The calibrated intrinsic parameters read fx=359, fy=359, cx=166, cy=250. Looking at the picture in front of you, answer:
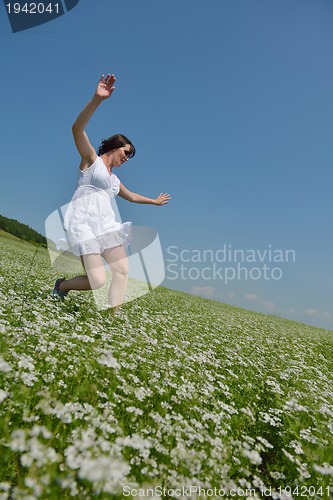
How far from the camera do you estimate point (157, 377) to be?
4.74 metres

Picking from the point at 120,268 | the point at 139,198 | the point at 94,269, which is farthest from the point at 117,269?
the point at 139,198

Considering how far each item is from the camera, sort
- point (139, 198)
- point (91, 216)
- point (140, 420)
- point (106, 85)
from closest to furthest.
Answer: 1. point (140, 420)
2. point (106, 85)
3. point (91, 216)
4. point (139, 198)

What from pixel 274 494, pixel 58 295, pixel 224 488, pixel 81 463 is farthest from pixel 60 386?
pixel 58 295

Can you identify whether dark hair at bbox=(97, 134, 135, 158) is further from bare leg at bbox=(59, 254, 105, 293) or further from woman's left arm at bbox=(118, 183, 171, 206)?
bare leg at bbox=(59, 254, 105, 293)

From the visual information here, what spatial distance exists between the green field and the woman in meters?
0.84

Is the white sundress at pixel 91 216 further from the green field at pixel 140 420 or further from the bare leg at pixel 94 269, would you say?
the green field at pixel 140 420

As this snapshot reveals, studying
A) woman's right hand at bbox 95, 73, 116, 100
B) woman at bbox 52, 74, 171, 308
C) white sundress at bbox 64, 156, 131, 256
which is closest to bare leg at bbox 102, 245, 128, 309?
woman at bbox 52, 74, 171, 308

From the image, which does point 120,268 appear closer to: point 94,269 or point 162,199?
point 94,269

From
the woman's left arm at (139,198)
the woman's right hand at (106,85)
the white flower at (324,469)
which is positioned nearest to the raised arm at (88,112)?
the woman's right hand at (106,85)

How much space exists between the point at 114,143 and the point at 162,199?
185 centimetres

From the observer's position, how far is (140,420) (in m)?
3.65

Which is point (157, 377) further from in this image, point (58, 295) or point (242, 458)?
point (58, 295)

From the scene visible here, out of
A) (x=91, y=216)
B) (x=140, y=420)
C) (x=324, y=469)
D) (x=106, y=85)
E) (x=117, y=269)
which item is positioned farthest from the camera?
(x=117, y=269)

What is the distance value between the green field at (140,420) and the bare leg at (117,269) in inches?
19.4
